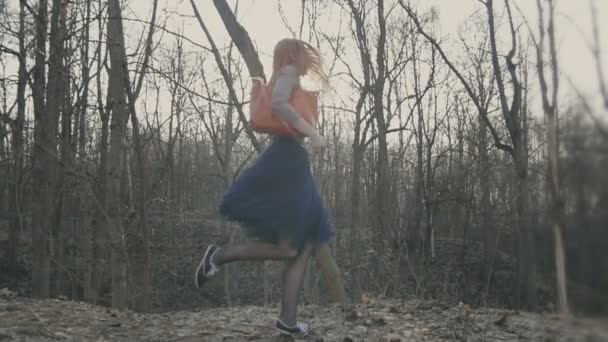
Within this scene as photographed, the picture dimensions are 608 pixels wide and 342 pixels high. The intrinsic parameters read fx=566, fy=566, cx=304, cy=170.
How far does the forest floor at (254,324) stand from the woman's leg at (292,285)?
200 millimetres

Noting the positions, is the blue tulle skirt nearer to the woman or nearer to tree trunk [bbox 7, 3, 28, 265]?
the woman

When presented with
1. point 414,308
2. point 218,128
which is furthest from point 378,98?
point 414,308

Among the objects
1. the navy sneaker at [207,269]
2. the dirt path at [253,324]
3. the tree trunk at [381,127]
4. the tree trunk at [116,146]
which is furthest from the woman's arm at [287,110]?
the tree trunk at [381,127]

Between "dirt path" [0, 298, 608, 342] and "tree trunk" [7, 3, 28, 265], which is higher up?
"tree trunk" [7, 3, 28, 265]

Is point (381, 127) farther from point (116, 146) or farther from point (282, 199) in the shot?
point (282, 199)

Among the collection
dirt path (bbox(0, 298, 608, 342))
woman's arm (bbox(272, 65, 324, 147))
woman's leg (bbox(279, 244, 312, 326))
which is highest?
woman's arm (bbox(272, 65, 324, 147))

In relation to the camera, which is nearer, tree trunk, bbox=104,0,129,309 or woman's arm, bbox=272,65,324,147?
woman's arm, bbox=272,65,324,147

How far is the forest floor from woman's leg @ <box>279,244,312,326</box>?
200 millimetres

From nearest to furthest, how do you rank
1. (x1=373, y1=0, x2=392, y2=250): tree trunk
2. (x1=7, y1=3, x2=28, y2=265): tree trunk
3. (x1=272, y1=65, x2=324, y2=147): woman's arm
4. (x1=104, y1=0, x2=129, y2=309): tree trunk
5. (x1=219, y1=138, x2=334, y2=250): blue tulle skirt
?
1. (x1=272, y1=65, x2=324, y2=147): woman's arm
2. (x1=219, y1=138, x2=334, y2=250): blue tulle skirt
3. (x1=104, y1=0, x2=129, y2=309): tree trunk
4. (x1=7, y1=3, x2=28, y2=265): tree trunk
5. (x1=373, y1=0, x2=392, y2=250): tree trunk

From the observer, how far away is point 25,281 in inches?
687

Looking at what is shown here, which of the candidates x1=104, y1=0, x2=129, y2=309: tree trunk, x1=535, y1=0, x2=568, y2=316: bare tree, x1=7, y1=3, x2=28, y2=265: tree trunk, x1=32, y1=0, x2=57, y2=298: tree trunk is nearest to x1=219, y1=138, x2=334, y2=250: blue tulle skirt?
x1=535, y1=0, x2=568, y2=316: bare tree

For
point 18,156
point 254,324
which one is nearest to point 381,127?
point 18,156

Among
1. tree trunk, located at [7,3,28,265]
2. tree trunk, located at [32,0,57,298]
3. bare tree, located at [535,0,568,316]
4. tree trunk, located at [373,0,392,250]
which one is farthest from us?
tree trunk, located at [373,0,392,250]

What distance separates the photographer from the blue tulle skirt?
10.7 ft
